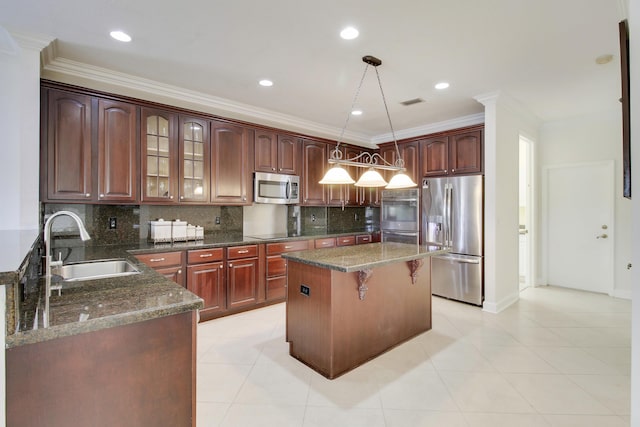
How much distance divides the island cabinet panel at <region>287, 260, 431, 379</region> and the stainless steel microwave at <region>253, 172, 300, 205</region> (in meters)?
1.68

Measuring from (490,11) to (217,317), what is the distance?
3.86 meters

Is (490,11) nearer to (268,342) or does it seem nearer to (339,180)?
(339,180)

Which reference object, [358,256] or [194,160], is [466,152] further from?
[194,160]

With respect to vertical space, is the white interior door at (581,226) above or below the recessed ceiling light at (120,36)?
below

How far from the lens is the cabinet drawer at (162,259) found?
3.14m

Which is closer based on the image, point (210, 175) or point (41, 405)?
point (41, 405)

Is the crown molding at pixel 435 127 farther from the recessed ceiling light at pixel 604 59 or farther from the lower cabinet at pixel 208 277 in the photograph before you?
the lower cabinet at pixel 208 277

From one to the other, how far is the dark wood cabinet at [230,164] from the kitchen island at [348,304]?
1.61 metres

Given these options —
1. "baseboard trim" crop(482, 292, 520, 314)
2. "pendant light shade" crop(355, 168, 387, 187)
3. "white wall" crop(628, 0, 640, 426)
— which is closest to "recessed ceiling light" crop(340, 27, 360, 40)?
"pendant light shade" crop(355, 168, 387, 187)

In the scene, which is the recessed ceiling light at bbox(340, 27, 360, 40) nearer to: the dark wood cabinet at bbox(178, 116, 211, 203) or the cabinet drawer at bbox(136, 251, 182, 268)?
the dark wood cabinet at bbox(178, 116, 211, 203)

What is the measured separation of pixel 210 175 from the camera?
3.82 metres

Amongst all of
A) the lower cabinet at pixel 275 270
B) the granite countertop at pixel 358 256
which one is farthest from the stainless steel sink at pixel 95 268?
the lower cabinet at pixel 275 270

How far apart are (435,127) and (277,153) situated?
102 inches

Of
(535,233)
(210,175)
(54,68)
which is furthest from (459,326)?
(54,68)
